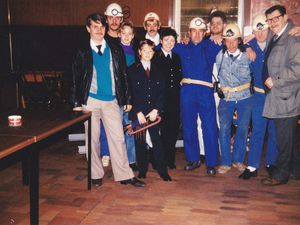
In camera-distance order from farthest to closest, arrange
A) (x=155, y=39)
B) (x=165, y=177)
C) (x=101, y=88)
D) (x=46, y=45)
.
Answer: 1. (x=46, y=45)
2. (x=155, y=39)
3. (x=165, y=177)
4. (x=101, y=88)

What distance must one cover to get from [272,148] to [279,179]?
467mm

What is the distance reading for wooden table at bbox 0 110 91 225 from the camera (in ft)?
7.22

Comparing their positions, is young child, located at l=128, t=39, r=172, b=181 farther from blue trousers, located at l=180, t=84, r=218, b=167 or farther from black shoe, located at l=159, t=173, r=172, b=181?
blue trousers, located at l=180, t=84, r=218, b=167

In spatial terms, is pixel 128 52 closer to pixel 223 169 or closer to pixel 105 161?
pixel 105 161

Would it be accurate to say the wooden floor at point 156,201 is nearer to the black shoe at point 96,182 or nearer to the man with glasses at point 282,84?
the black shoe at point 96,182

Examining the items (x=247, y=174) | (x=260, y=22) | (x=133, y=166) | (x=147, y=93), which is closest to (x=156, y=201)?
(x=133, y=166)

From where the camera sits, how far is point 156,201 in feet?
11.2

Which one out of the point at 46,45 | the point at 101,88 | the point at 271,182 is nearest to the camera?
the point at 101,88

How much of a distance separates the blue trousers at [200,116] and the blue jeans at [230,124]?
9 cm

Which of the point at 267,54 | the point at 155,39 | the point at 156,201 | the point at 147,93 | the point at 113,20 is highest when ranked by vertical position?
the point at 113,20

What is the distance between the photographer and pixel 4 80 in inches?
279

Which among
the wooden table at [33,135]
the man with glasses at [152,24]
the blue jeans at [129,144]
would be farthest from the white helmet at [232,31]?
the wooden table at [33,135]

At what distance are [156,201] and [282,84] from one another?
169cm

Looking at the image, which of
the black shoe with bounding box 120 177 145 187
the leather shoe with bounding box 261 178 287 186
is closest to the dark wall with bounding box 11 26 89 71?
the black shoe with bounding box 120 177 145 187
